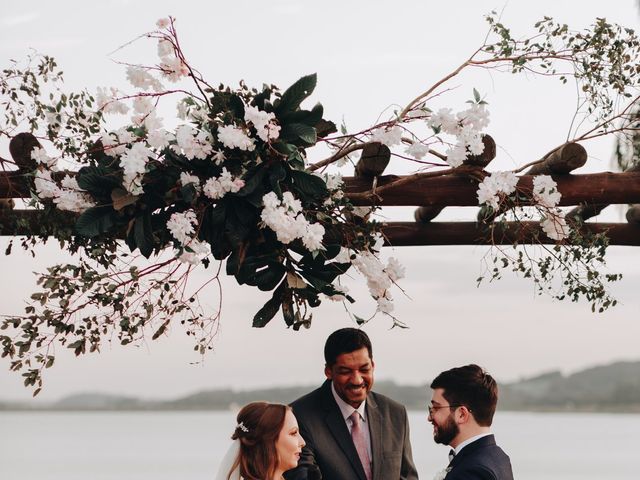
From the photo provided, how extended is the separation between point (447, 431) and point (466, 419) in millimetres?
90

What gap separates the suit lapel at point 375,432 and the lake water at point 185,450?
24512 millimetres

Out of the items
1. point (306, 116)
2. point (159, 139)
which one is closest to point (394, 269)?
point (306, 116)

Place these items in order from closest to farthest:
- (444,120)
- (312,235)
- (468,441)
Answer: (468,441) < (312,235) < (444,120)

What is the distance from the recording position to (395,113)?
Result: 14.0 feet

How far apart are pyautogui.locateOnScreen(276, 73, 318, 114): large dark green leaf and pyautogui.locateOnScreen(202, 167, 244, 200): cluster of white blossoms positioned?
34cm

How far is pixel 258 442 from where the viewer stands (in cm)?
390

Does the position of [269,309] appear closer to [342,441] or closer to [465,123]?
[342,441]

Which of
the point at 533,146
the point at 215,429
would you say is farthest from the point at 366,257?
the point at 215,429

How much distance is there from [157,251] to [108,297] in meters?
0.28

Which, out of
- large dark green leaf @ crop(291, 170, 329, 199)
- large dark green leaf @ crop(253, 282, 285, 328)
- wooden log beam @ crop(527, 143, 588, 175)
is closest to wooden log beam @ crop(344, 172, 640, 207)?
wooden log beam @ crop(527, 143, 588, 175)

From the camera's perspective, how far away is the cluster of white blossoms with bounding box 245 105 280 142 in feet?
12.2

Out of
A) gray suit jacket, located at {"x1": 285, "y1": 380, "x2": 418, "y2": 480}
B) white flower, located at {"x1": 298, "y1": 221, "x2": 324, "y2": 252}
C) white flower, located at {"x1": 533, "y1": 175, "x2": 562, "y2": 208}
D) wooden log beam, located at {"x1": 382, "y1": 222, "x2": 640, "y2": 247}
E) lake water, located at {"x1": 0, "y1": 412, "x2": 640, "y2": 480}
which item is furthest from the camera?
lake water, located at {"x1": 0, "y1": 412, "x2": 640, "y2": 480}

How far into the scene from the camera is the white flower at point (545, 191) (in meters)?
4.56

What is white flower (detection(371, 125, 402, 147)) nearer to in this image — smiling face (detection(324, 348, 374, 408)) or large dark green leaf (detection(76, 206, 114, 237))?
smiling face (detection(324, 348, 374, 408))
